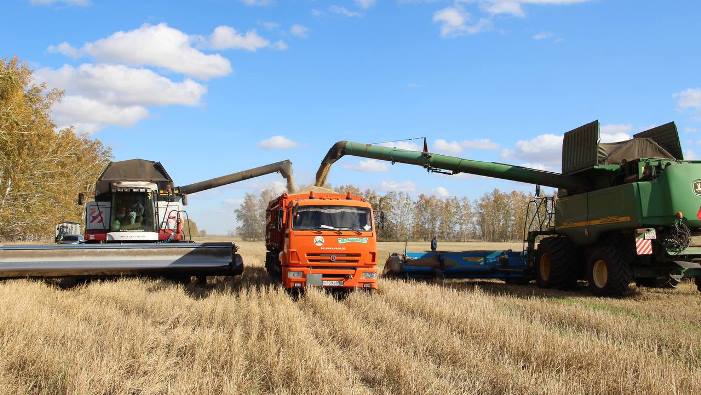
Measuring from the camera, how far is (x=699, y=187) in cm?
1131

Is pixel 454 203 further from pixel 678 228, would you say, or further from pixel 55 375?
pixel 55 375

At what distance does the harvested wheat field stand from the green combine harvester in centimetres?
169

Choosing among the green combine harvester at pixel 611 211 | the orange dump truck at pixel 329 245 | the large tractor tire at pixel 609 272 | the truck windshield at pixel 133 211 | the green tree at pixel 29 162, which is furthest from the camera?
the green tree at pixel 29 162

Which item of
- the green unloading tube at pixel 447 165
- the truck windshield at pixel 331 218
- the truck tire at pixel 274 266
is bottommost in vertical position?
the truck tire at pixel 274 266

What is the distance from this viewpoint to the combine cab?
39.2 feet

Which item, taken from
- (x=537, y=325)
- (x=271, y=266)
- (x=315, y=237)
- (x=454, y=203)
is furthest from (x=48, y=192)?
(x=454, y=203)

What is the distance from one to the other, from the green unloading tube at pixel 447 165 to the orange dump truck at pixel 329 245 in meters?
4.36

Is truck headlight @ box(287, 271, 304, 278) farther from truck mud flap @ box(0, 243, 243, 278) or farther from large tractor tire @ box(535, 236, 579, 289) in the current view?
large tractor tire @ box(535, 236, 579, 289)

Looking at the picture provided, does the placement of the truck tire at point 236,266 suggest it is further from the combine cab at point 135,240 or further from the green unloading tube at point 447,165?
the green unloading tube at point 447,165

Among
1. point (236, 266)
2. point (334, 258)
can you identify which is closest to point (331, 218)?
point (334, 258)

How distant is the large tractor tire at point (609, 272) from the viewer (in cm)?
1182

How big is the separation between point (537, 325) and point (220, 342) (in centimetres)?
408

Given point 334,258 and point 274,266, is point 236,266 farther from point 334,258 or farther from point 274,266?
point 334,258

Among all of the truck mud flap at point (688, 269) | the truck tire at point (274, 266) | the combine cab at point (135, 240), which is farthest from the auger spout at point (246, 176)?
the truck mud flap at point (688, 269)
